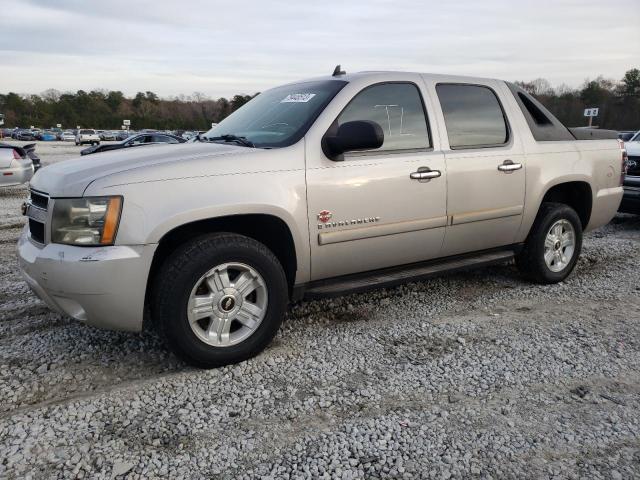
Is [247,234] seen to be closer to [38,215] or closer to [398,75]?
[38,215]

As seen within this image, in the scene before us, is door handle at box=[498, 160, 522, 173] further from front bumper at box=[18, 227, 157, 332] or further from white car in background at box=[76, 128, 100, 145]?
white car in background at box=[76, 128, 100, 145]

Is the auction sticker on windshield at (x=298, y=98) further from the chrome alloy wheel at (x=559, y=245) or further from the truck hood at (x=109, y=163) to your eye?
the chrome alloy wheel at (x=559, y=245)

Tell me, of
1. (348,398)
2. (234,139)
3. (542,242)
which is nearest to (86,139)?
(234,139)

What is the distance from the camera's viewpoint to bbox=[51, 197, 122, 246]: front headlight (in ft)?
9.05

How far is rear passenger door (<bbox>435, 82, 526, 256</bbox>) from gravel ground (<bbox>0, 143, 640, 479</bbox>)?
633 millimetres

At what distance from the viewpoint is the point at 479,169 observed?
4.03 m

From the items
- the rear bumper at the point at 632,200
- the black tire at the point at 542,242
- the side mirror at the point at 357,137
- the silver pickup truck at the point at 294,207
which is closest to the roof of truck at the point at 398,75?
the silver pickup truck at the point at 294,207

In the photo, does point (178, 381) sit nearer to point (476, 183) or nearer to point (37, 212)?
point (37, 212)

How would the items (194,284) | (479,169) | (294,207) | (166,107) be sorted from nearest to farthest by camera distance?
(194,284) → (294,207) → (479,169) → (166,107)

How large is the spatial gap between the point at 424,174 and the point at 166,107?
129m

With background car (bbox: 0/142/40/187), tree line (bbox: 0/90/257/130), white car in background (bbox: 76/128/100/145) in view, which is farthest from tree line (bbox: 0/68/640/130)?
background car (bbox: 0/142/40/187)

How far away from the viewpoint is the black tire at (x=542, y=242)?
15.1ft

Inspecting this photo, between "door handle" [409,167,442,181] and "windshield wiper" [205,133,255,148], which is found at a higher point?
"windshield wiper" [205,133,255,148]

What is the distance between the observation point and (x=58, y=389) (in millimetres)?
2918
